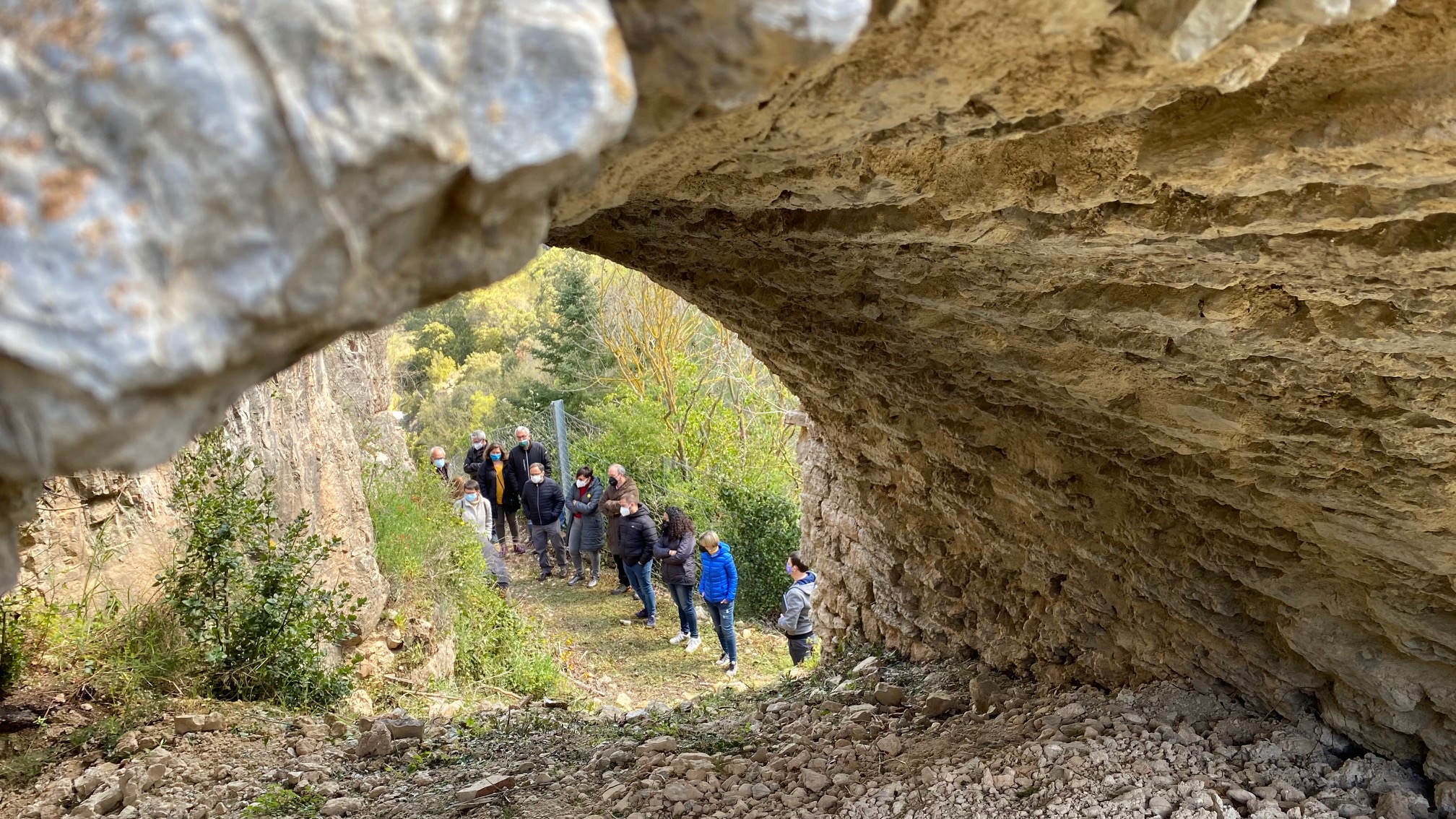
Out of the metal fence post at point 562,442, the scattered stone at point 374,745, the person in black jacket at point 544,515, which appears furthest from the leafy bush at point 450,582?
the metal fence post at point 562,442

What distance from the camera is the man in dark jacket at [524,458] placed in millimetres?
10289

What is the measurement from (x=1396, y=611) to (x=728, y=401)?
→ 38.3 feet

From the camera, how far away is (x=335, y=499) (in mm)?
6309

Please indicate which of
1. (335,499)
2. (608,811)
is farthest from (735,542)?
(608,811)

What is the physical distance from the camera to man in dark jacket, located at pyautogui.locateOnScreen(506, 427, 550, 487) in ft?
33.8

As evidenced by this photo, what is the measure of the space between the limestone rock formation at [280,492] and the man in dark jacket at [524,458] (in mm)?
1668

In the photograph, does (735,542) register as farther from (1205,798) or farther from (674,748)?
(1205,798)

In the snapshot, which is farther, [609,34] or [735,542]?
[735,542]

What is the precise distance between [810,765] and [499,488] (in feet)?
27.1

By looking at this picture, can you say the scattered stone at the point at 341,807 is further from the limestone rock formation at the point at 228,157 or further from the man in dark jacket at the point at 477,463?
the man in dark jacket at the point at 477,463

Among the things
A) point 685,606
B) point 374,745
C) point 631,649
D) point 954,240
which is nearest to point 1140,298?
point 954,240

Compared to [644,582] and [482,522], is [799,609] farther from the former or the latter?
[482,522]

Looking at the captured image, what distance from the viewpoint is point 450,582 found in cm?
740

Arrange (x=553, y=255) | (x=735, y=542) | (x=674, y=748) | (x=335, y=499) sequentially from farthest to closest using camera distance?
(x=553, y=255) < (x=735, y=542) < (x=335, y=499) < (x=674, y=748)
